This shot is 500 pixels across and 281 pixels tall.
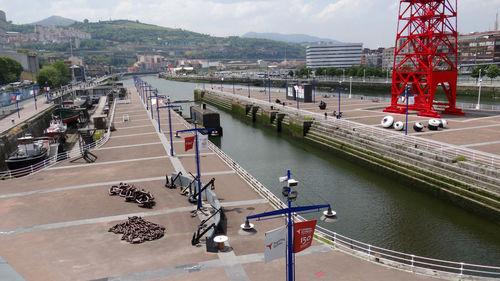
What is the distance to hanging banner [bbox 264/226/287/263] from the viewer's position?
10.7 meters

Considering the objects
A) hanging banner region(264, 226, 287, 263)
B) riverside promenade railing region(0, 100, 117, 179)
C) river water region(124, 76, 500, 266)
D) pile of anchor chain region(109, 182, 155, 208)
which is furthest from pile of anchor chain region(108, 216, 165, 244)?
riverside promenade railing region(0, 100, 117, 179)

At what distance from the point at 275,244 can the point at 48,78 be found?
147136 millimetres

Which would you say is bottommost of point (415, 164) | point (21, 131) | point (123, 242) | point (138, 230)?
point (415, 164)

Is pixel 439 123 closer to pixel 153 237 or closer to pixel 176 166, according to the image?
pixel 176 166

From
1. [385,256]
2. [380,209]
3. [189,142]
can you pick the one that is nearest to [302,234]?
[385,256]

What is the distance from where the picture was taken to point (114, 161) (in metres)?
37.2

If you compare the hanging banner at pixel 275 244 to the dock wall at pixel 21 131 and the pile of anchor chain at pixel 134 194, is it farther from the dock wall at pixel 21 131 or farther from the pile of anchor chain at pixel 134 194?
the dock wall at pixel 21 131

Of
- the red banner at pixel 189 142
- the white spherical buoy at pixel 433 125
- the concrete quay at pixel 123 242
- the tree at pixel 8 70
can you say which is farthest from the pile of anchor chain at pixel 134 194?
the tree at pixel 8 70

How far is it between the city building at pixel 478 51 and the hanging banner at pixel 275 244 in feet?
585

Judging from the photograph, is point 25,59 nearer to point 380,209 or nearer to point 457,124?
point 457,124

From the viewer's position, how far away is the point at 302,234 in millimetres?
11336

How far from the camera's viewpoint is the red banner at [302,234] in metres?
11.2

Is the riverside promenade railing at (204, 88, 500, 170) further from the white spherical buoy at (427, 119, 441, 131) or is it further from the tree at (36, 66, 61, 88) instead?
the tree at (36, 66, 61, 88)

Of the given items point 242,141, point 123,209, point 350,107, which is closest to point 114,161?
point 123,209
